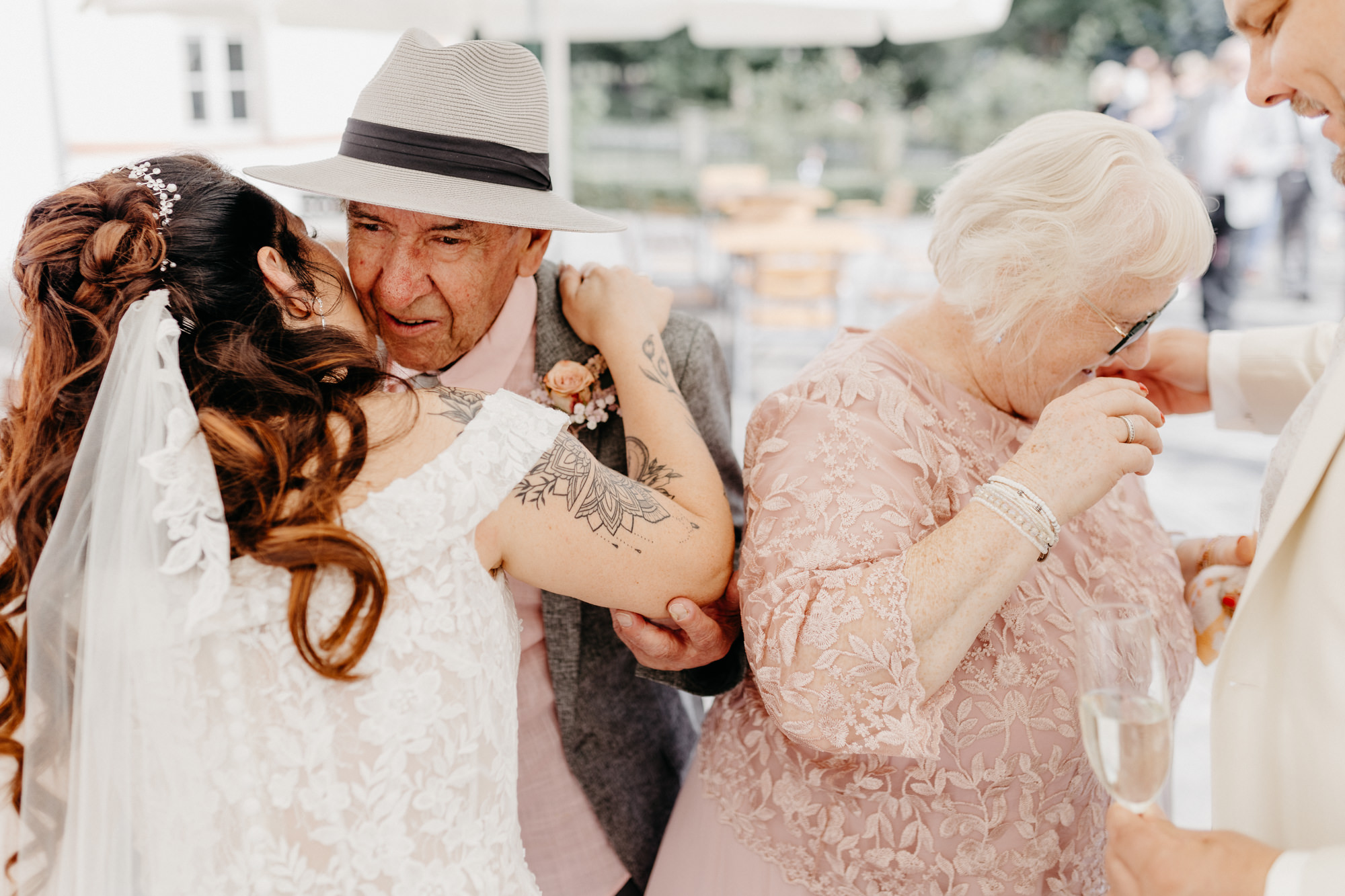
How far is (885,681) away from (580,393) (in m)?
0.83

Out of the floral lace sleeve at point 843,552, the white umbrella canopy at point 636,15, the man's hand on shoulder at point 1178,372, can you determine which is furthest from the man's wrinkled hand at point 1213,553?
the white umbrella canopy at point 636,15

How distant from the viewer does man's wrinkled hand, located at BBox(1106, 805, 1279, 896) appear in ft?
3.45

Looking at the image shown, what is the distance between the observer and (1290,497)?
1.20 metres

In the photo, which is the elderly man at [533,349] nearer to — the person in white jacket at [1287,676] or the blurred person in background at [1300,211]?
the person in white jacket at [1287,676]

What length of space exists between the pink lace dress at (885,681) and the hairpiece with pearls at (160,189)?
37.0 inches

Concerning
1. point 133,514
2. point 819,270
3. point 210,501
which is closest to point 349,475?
point 210,501

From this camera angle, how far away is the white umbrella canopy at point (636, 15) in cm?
530

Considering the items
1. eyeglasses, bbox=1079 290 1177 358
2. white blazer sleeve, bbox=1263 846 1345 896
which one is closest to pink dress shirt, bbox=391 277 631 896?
eyeglasses, bbox=1079 290 1177 358

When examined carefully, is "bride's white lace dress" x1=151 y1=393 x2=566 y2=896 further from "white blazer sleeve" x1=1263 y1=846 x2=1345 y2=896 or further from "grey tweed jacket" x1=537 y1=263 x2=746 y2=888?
"white blazer sleeve" x1=1263 y1=846 x2=1345 y2=896

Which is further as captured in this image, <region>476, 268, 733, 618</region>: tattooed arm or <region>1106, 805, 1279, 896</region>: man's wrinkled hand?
<region>476, 268, 733, 618</region>: tattooed arm

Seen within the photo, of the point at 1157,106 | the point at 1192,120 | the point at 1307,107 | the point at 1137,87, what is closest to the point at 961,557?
the point at 1307,107

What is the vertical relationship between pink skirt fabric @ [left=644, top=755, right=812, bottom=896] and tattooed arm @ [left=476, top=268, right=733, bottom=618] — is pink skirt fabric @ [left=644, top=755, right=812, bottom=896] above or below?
below

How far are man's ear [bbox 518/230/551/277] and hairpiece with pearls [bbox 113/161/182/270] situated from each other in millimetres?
739

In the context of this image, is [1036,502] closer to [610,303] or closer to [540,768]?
[610,303]
